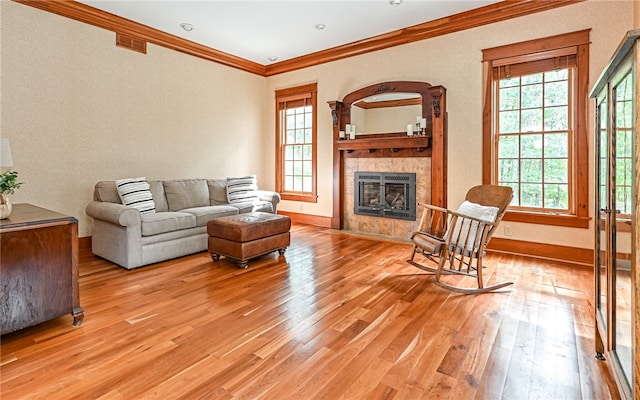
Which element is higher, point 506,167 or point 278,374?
point 506,167

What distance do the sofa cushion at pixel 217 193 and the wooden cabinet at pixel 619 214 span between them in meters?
4.50

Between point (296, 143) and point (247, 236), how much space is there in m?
3.26

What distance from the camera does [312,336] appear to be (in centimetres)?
217

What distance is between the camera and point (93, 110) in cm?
437

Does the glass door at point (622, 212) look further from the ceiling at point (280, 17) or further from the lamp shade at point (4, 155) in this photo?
the lamp shade at point (4, 155)

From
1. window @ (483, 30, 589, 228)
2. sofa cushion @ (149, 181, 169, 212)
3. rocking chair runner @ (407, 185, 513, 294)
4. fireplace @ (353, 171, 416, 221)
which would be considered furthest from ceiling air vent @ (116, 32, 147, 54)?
window @ (483, 30, 589, 228)

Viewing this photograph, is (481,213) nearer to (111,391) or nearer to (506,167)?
(506,167)

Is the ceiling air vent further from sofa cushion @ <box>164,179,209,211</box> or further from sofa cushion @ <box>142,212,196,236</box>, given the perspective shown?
sofa cushion @ <box>142,212,196,236</box>

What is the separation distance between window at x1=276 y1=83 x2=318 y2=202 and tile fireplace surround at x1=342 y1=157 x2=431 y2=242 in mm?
741

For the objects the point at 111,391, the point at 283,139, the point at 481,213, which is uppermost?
the point at 283,139

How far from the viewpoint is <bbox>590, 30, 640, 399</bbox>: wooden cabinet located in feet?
3.88

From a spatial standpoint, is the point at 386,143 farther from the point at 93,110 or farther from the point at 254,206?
the point at 93,110

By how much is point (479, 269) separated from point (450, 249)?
31cm

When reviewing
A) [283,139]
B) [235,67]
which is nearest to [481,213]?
[283,139]
